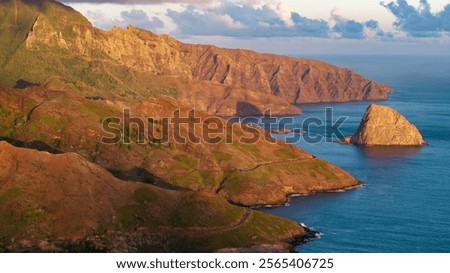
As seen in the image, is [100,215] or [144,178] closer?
[100,215]

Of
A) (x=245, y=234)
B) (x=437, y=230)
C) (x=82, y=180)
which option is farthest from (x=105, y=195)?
(x=437, y=230)

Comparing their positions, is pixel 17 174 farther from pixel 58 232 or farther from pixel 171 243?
pixel 171 243

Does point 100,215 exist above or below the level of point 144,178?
above

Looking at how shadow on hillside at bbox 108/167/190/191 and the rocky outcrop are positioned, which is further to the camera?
shadow on hillside at bbox 108/167/190/191

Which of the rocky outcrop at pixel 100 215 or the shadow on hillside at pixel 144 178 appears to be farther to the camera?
the shadow on hillside at pixel 144 178
